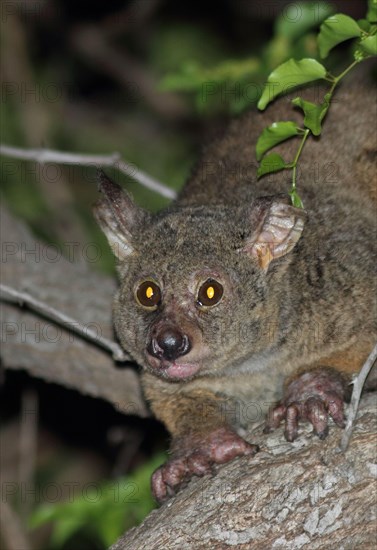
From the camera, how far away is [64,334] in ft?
22.9

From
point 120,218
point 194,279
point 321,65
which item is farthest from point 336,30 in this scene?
point 120,218

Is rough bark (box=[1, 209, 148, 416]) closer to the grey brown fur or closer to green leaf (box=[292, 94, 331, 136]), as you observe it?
the grey brown fur

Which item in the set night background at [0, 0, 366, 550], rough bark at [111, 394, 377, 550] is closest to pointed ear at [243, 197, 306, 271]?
rough bark at [111, 394, 377, 550]

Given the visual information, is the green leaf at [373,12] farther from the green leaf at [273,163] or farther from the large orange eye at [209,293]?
the large orange eye at [209,293]

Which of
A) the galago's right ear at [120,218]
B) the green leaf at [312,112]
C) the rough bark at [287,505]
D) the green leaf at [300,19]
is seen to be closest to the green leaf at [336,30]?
the green leaf at [312,112]

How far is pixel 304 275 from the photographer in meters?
5.58

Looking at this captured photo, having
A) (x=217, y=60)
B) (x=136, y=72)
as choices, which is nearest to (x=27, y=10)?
(x=136, y=72)

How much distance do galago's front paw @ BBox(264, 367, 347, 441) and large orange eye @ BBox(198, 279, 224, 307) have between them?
627mm

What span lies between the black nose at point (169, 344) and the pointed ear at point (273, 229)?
0.71 meters

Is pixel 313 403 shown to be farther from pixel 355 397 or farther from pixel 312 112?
pixel 312 112

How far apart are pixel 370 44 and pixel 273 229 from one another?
3.97ft

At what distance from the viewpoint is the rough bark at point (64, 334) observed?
6.84 m

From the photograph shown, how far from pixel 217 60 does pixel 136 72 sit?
896 millimetres

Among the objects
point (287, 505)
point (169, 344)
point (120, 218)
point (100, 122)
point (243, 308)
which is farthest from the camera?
point (100, 122)
